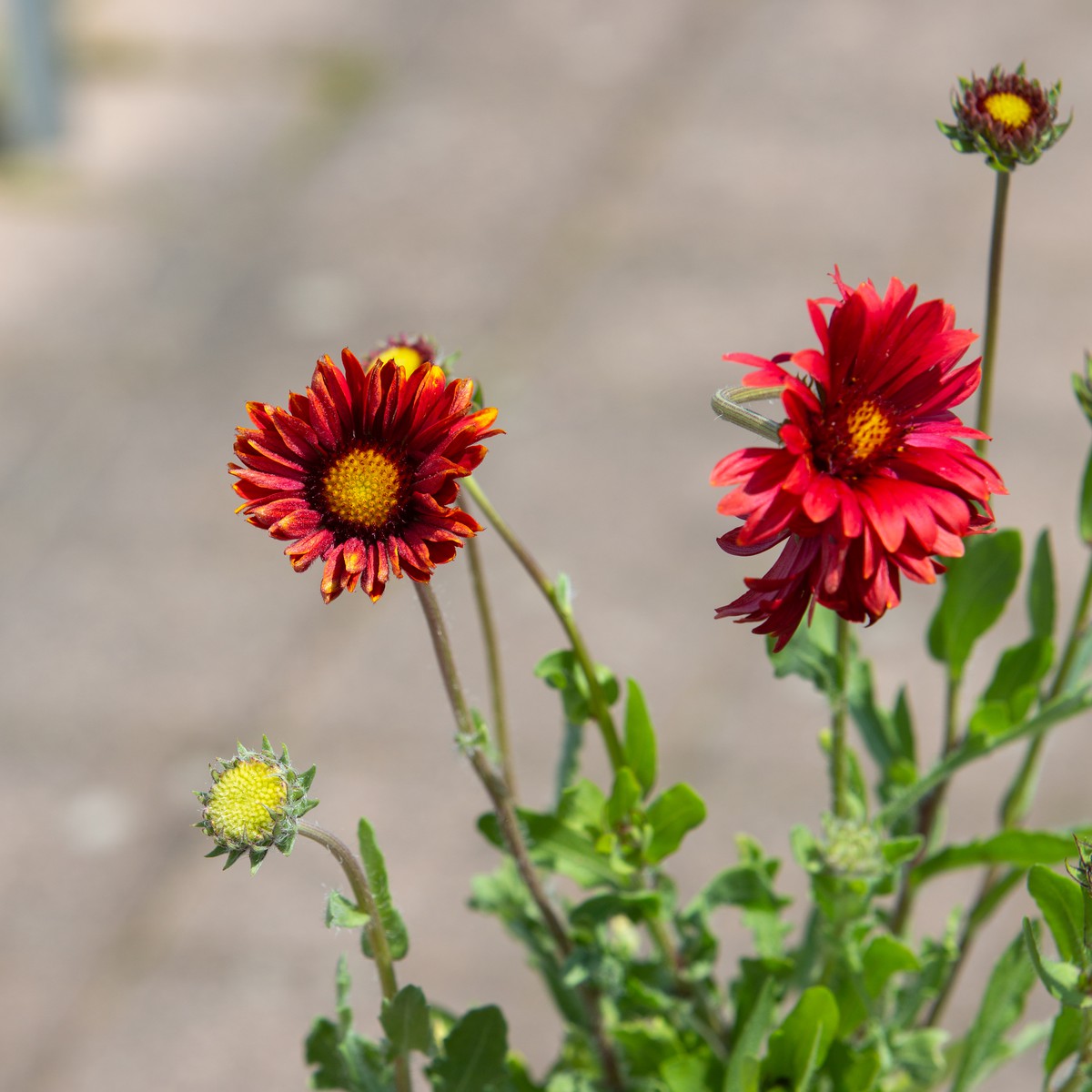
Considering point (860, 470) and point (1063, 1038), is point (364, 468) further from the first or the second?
point (1063, 1038)

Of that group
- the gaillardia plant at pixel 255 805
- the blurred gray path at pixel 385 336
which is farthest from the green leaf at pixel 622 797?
the blurred gray path at pixel 385 336

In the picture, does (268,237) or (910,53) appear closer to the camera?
(268,237)

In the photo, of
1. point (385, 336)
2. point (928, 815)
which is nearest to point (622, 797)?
point (928, 815)

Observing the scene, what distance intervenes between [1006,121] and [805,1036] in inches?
9.6

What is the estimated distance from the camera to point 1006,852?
A: 0.45 m

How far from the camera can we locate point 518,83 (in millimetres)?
1782

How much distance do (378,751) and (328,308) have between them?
522 mm

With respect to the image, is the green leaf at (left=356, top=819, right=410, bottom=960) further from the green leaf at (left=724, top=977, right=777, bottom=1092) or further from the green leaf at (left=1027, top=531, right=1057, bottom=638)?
the green leaf at (left=1027, top=531, right=1057, bottom=638)

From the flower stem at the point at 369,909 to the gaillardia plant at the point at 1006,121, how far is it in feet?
0.77

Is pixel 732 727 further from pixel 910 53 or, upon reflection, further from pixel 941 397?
pixel 910 53

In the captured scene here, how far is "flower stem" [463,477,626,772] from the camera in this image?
40 cm

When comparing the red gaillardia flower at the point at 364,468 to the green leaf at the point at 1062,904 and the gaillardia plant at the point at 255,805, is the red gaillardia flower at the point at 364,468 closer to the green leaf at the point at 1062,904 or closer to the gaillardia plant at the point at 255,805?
the gaillardia plant at the point at 255,805

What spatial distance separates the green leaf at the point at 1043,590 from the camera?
493 millimetres

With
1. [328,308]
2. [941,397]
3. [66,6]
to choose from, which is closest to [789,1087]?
[941,397]
